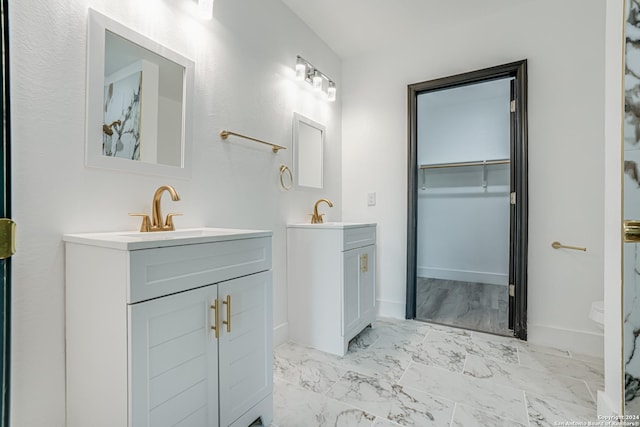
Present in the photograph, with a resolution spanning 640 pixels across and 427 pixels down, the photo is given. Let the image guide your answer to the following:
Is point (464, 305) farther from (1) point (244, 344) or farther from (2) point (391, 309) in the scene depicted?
(1) point (244, 344)

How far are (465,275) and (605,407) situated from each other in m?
2.72

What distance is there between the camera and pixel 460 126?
12.6ft

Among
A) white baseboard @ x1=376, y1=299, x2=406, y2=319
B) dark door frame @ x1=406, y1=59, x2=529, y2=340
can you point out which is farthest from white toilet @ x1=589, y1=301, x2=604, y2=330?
white baseboard @ x1=376, y1=299, x2=406, y2=319

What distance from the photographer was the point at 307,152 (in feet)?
8.18

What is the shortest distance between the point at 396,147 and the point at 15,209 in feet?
8.19

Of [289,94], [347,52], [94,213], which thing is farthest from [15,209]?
[347,52]

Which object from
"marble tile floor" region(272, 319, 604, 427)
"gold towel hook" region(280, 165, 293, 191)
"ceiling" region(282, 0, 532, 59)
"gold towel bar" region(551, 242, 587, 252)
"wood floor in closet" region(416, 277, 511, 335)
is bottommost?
"marble tile floor" region(272, 319, 604, 427)

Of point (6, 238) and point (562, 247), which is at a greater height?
point (6, 238)

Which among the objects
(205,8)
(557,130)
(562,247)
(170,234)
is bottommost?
(562,247)

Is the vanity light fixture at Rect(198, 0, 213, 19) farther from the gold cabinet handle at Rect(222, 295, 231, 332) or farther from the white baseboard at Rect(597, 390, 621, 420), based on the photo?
the white baseboard at Rect(597, 390, 621, 420)

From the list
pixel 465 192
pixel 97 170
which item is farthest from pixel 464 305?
pixel 97 170

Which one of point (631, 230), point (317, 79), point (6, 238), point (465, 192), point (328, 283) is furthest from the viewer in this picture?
point (465, 192)

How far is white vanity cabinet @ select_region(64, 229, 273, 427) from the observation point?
872 mm

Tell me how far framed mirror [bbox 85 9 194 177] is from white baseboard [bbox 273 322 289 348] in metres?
1.23
